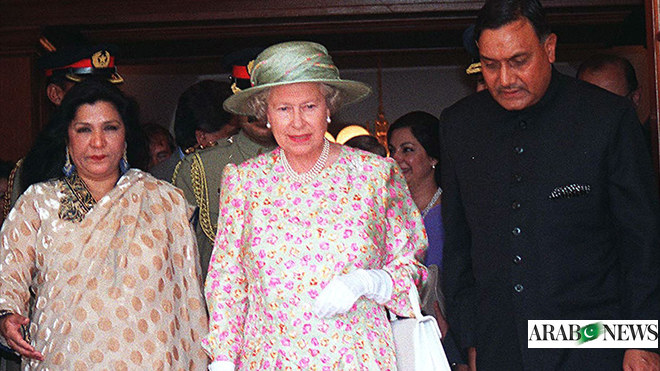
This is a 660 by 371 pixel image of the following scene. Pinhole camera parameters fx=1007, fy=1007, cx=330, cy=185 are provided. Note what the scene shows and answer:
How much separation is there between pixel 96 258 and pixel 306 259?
2.85 ft

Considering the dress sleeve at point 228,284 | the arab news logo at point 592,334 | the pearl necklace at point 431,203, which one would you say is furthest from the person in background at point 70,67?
the arab news logo at point 592,334

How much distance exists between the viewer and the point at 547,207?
2.92 m

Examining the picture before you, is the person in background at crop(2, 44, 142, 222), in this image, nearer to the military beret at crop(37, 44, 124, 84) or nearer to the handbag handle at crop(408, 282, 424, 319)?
the military beret at crop(37, 44, 124, 84)

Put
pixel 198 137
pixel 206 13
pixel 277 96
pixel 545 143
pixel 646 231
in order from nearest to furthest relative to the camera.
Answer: pixel 646 231 < pixel 545 143 < pixel 277 96 < pixel 198 137 < pixel 206 13

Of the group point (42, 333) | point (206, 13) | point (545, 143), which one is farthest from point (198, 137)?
point (206, 13)

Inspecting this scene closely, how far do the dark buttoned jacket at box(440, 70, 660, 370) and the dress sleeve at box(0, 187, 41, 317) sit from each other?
5.00 ft

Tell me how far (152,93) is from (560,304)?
7.90 metres

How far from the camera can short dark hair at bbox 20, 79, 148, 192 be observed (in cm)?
372

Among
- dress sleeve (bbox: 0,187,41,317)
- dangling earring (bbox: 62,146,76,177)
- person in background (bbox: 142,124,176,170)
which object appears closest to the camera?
dress sleeve (bbox: 0,187,41,317)

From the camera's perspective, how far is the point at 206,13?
754cm

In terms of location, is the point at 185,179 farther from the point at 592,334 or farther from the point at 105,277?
the point at 592,334

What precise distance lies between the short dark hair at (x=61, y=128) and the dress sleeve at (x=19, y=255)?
216mm

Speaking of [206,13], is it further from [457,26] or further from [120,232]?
[120,232]

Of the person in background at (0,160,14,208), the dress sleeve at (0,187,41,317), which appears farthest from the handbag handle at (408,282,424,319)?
the person in background at (0,160,14,208)
